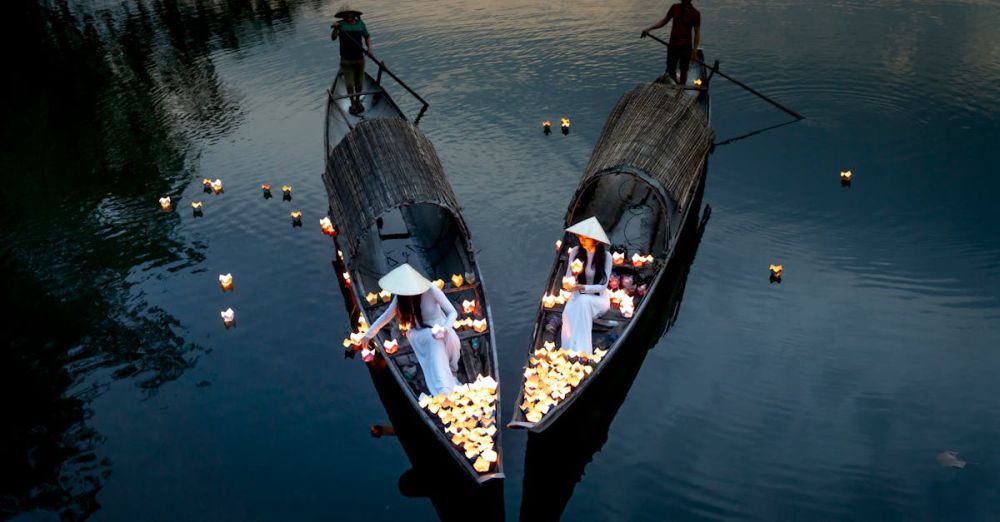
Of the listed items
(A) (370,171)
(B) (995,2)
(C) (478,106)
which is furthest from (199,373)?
(B) (995,2)

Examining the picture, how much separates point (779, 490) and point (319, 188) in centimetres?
997

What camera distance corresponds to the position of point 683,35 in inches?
503

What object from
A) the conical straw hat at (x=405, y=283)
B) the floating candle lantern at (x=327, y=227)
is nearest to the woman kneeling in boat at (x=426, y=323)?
the conical straw hat at (x=405, y=283)

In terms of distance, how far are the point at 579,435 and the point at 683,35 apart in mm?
8572

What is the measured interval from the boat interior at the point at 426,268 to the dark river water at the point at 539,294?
0.72 meters

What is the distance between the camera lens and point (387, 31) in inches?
877

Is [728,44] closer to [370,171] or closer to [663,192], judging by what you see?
[663,192]

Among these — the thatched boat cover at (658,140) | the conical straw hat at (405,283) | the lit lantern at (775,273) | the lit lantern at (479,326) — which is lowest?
the lit lantern at (775,273)

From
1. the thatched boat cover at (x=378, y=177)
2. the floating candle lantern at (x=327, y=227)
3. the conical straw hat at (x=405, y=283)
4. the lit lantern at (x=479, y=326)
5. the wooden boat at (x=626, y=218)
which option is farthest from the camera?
the floating candle lantern at (x=327, y=227)

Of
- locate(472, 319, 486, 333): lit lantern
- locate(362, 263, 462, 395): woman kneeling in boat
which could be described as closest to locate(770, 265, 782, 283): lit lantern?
locate(472, 319, 486, 333): lit lantern

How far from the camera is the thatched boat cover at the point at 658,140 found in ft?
31.6

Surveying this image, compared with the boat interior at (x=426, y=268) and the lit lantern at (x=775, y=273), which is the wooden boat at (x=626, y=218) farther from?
the lit lantern at (x=775, y=273)

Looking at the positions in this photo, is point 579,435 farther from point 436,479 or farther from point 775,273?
point 775,273

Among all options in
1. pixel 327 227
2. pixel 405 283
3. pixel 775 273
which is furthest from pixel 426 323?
pixel 775 273
